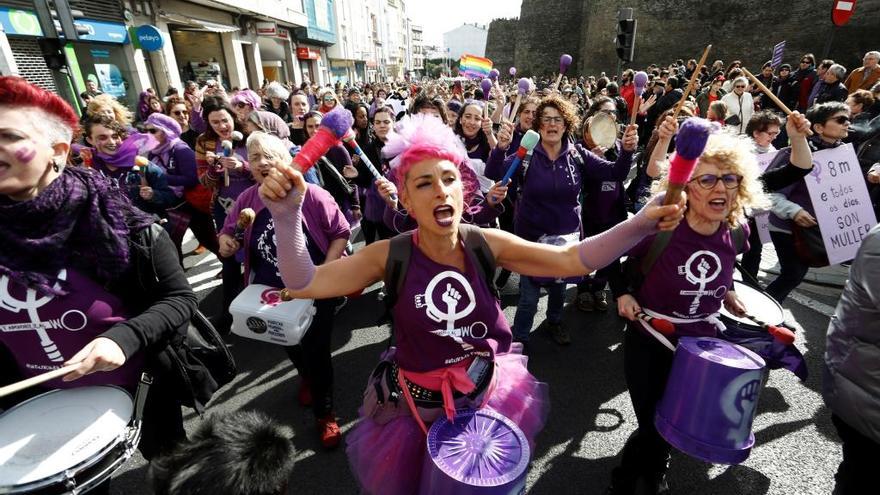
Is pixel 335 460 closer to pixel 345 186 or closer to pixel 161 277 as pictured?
pixel 161 277

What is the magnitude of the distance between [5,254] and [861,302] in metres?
3.22

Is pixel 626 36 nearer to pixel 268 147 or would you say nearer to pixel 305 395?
pixel 268 147

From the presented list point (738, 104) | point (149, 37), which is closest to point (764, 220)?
point (738, 104)

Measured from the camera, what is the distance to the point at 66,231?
1.61 m

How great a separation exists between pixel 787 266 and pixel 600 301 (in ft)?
5.22

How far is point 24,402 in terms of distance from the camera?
1.71 m

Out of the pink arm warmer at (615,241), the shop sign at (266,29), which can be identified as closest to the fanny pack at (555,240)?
the pink arm warmer at (615,241)

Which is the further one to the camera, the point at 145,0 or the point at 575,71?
the point at 575,71

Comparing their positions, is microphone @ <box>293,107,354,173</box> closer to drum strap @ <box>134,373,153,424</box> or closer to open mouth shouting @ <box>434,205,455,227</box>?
open mouth shouting @ <box>434,205,455,227</box>

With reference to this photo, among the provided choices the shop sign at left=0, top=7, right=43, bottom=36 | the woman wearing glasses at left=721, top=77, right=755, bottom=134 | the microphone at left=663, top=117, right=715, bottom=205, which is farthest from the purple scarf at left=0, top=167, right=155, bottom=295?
the shop sign at left=0, top=7, right=43, bottom=36

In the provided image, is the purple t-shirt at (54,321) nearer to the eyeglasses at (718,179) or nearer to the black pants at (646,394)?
the black pants at (646,394)

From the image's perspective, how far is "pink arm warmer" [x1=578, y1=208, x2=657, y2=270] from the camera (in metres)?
1.63

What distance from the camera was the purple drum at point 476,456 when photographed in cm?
142

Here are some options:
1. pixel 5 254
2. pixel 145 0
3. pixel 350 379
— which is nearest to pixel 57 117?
pixel 5 254
